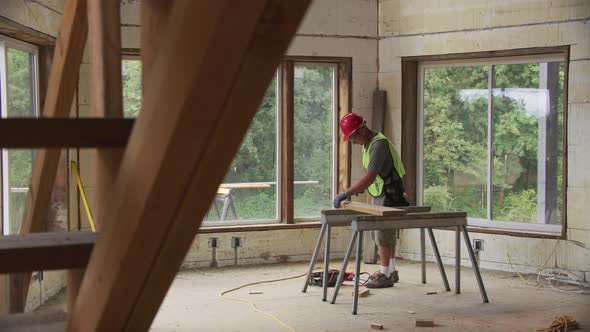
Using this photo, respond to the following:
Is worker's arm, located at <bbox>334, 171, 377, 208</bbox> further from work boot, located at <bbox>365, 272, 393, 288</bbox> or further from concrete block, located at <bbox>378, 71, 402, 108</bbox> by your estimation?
concrete block, located at <bbox>378, 71, 402, 108</bbox>

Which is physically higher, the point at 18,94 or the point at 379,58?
the point at 379,58

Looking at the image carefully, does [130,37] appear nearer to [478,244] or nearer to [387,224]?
[387,224]

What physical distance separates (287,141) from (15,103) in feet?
10.6

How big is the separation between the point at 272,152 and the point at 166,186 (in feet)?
23.9

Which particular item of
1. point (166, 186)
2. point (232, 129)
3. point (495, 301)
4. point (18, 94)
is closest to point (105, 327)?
point (166, 186)

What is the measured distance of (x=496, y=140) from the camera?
8031mm

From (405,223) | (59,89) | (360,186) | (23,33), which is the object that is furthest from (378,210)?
(59,89)

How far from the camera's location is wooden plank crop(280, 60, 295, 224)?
829 centimetres

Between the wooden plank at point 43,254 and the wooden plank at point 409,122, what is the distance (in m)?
7.14

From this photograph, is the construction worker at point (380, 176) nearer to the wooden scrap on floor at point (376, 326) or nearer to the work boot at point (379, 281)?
the work boot at point (379, 281)

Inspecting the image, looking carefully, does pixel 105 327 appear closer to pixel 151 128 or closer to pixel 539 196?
pixel 151 128

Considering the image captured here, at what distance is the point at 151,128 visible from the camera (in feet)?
3.76

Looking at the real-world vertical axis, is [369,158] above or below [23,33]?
below

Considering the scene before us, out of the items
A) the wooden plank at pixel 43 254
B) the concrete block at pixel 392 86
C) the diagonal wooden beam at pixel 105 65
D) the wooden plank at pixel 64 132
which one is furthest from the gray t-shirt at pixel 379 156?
the wooden plank at pixel 64 132
